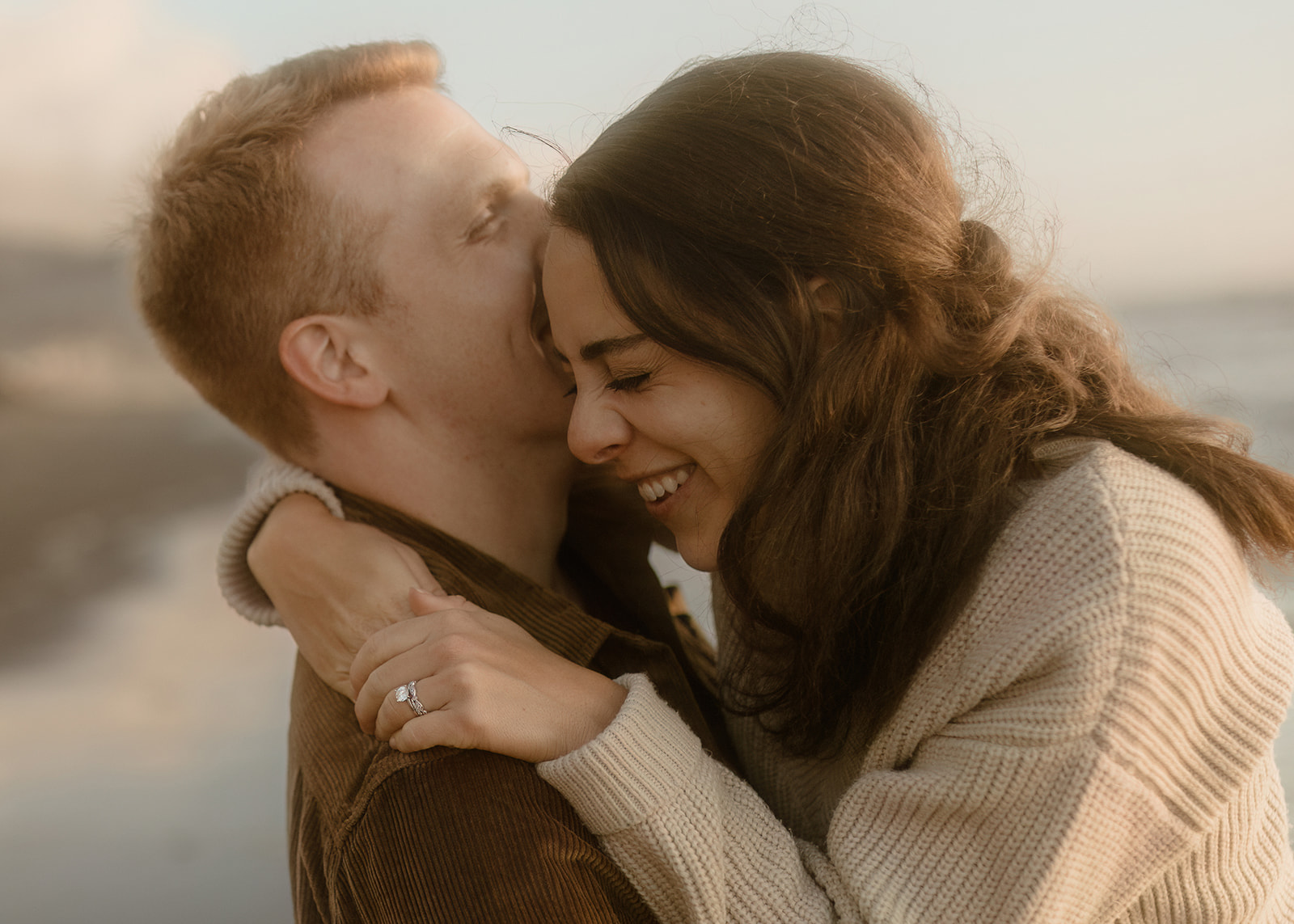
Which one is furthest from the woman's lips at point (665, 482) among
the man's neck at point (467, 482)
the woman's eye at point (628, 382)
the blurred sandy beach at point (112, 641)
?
the blurred sandy beach at point (112, 641)

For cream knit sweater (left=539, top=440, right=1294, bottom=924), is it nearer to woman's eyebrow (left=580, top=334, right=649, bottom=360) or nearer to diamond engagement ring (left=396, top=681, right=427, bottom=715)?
diamond engagement ring (left=396, top=681, right=427, bottom=715)

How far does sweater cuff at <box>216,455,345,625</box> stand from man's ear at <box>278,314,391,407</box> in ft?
0.48

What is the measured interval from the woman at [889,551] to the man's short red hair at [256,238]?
0.43 meters

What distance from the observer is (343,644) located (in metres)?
1.24

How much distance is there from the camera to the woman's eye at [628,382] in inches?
50.4

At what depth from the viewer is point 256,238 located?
4.98ft

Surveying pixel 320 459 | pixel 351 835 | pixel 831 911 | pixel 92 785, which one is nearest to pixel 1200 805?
pixel 831 911

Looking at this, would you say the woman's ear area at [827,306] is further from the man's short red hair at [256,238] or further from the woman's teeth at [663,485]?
the man's short red hair at [256,238]

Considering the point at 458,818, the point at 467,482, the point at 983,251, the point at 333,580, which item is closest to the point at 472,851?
the point at 458,818

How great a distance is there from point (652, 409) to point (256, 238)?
735 mm

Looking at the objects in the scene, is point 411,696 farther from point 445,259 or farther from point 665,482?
point 445,259

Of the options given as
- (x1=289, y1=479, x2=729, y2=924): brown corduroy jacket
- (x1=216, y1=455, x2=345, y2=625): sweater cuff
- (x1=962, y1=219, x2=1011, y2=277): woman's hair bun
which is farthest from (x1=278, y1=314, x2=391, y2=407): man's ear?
(x1=962, y1=219, x2=1011, y2=277): woman's hair bun

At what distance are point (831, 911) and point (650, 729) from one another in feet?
0.99

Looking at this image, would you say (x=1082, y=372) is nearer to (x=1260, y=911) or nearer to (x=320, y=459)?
(x=1260, y=911)
